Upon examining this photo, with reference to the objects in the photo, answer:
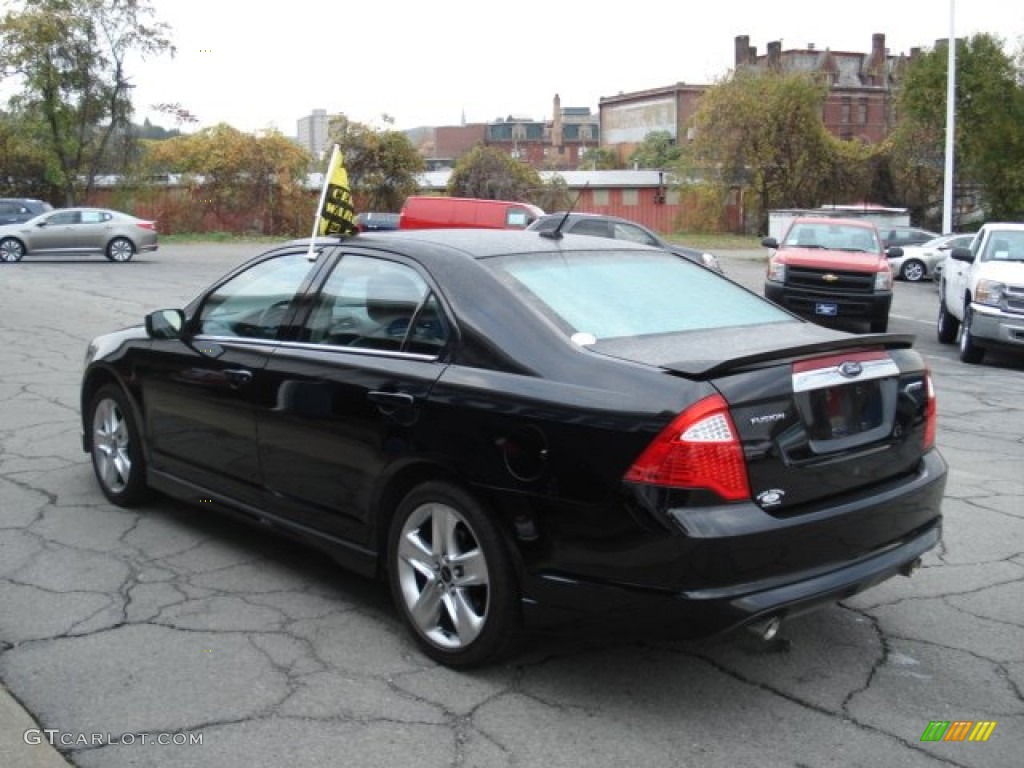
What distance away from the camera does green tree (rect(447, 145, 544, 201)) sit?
45594 millimetres

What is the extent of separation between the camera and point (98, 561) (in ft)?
17.6

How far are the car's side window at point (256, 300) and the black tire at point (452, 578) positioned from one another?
137 centimetres

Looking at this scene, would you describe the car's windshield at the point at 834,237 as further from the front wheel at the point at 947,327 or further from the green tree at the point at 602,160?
the green tree at the point at 602,160

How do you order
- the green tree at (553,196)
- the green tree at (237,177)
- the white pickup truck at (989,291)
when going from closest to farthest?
the white pickup truck at (989,291)
the green tree at (237,177)
the green tree at (553,196)

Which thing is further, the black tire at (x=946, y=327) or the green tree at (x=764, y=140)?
the green tree at (x=764, y=140)

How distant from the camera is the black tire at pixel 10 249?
1113 inches

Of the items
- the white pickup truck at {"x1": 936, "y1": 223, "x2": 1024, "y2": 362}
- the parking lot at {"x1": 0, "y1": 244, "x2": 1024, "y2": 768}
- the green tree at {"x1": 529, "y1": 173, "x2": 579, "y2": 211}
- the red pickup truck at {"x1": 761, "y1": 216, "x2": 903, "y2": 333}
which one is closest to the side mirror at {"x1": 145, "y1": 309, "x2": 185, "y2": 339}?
the parking lot at {"x1": 0, "y1": 244, "x2": 1024, "y2": 768}

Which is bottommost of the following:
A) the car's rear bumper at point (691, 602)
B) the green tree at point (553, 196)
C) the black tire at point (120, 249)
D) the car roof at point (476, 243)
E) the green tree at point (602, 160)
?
the car's rear bumper at point (691, 602)

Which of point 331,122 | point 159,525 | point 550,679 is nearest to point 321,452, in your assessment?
point 550,679

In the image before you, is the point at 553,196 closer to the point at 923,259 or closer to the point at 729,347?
the point at 923,259

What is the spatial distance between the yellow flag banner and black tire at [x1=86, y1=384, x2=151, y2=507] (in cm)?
153

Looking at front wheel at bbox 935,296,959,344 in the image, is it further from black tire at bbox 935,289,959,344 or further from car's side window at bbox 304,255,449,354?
car's side window at bbox 304,255,449,354

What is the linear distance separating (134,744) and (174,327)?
2596 millimetres
